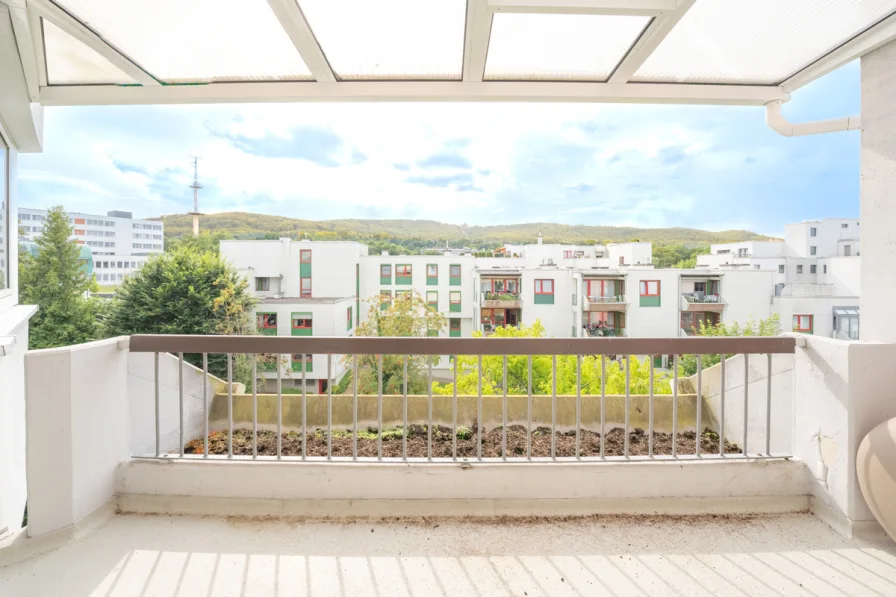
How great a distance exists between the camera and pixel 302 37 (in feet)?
5.36

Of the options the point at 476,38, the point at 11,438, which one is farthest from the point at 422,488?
the point at 11,438

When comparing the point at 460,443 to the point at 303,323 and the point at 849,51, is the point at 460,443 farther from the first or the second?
the point at 303,323

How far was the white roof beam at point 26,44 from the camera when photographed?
170cm

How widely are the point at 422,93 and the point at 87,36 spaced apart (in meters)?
1.42

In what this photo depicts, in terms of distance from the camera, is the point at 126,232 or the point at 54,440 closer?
the point at 54,440

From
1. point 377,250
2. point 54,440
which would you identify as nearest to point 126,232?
point 377,250

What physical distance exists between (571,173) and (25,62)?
36.6 metres

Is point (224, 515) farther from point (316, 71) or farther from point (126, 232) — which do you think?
point (126, 232)

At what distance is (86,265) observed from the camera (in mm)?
12594

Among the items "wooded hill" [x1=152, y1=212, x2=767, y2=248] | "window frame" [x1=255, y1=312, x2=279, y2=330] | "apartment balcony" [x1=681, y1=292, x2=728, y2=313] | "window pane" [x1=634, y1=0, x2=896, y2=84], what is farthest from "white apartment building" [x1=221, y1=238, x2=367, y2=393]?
"window pane" [x1=634, y1=0, x2=896, y2=84]

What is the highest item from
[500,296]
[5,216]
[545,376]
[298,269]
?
[298,269]

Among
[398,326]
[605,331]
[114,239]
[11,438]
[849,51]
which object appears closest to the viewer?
[849,51]

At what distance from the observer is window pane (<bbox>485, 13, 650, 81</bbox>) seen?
1.58m

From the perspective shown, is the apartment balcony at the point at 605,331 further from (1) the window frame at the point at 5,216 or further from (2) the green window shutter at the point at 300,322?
(2) the green window shutter at the point at 300,322
